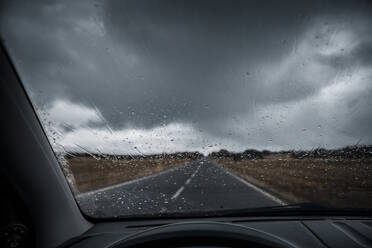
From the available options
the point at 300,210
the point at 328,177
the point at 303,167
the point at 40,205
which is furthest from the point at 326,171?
the point at 40,205

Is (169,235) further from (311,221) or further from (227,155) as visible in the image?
(227,155)

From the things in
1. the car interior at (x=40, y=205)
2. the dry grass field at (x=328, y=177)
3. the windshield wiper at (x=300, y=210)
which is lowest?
the car interior at (x=40, y=205)

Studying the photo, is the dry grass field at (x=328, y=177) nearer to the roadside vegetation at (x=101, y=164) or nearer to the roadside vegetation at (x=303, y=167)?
the roadside vegetation at (x=303, y=167)

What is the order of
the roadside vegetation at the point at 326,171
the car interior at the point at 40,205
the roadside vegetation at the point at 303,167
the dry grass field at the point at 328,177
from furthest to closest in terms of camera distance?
the dry grass field at the point at 328,177
the roadside vegetation at the point at 326,171
the roadside vegetation at the point at 303,167
the car interior at the point at 40,205

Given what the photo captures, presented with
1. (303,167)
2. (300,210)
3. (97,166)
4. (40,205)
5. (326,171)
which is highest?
(326,171)

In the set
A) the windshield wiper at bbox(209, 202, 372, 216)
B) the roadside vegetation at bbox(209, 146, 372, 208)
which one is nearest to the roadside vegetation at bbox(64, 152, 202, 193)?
the roadside vegetation at bbox(209, 146, 372, 208)

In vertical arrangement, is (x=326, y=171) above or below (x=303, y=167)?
above

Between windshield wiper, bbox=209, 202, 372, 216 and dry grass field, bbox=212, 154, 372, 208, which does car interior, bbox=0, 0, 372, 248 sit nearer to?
windshield wiper, bbox=209, 202, 372, 216

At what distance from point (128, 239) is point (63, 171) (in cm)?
168

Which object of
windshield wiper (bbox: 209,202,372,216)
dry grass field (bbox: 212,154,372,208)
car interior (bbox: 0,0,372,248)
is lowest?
car interior (bbox: 0,0,372,248)

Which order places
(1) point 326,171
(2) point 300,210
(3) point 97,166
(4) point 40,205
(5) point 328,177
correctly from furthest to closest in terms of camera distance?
(5) point 328,177, (1) point 326,171, (3) point 97,166, (2) point 300,210, (4) point 40,205

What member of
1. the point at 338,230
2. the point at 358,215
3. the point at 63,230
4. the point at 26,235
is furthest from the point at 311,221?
the point at 26,235

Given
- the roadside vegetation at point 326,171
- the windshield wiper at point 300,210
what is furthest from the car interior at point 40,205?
the roadside vegetation at point 326,171

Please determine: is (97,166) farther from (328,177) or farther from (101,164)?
(328,177)
